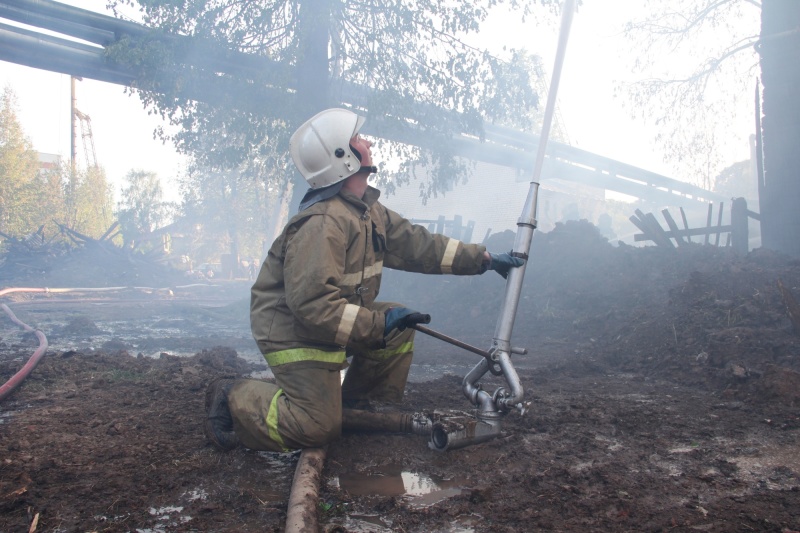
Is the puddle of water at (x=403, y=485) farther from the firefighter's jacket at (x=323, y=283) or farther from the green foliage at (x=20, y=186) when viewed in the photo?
the green foliage at (x=20, y=186)

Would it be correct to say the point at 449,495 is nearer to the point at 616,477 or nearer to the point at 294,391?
the point at 616,477

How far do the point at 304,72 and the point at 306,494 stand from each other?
10.1 m

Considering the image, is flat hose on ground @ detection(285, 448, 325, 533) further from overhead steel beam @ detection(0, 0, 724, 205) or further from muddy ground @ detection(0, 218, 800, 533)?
overhead steel beam @ detection(0, 0, 724, 205)

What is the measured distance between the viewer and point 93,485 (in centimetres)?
223

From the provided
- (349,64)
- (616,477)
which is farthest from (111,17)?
(616,477)

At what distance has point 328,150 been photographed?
110 inches

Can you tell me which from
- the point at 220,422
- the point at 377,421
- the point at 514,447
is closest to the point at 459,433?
the point at 514,447

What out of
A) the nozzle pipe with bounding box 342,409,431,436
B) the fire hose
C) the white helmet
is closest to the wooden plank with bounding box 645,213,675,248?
the nozzle pipe with bounding box 342,409,431,436

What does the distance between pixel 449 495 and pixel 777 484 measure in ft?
4.27

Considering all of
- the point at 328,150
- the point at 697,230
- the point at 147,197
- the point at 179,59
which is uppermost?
the point at 179,59

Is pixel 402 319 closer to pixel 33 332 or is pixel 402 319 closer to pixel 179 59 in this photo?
pixel 33 332

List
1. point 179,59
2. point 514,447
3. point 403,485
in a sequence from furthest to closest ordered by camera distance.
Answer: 1. point 179,59
2. point 514,447
3. point 403,485

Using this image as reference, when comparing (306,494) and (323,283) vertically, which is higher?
(323,283)

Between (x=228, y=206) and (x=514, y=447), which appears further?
(x=228, y=206)
